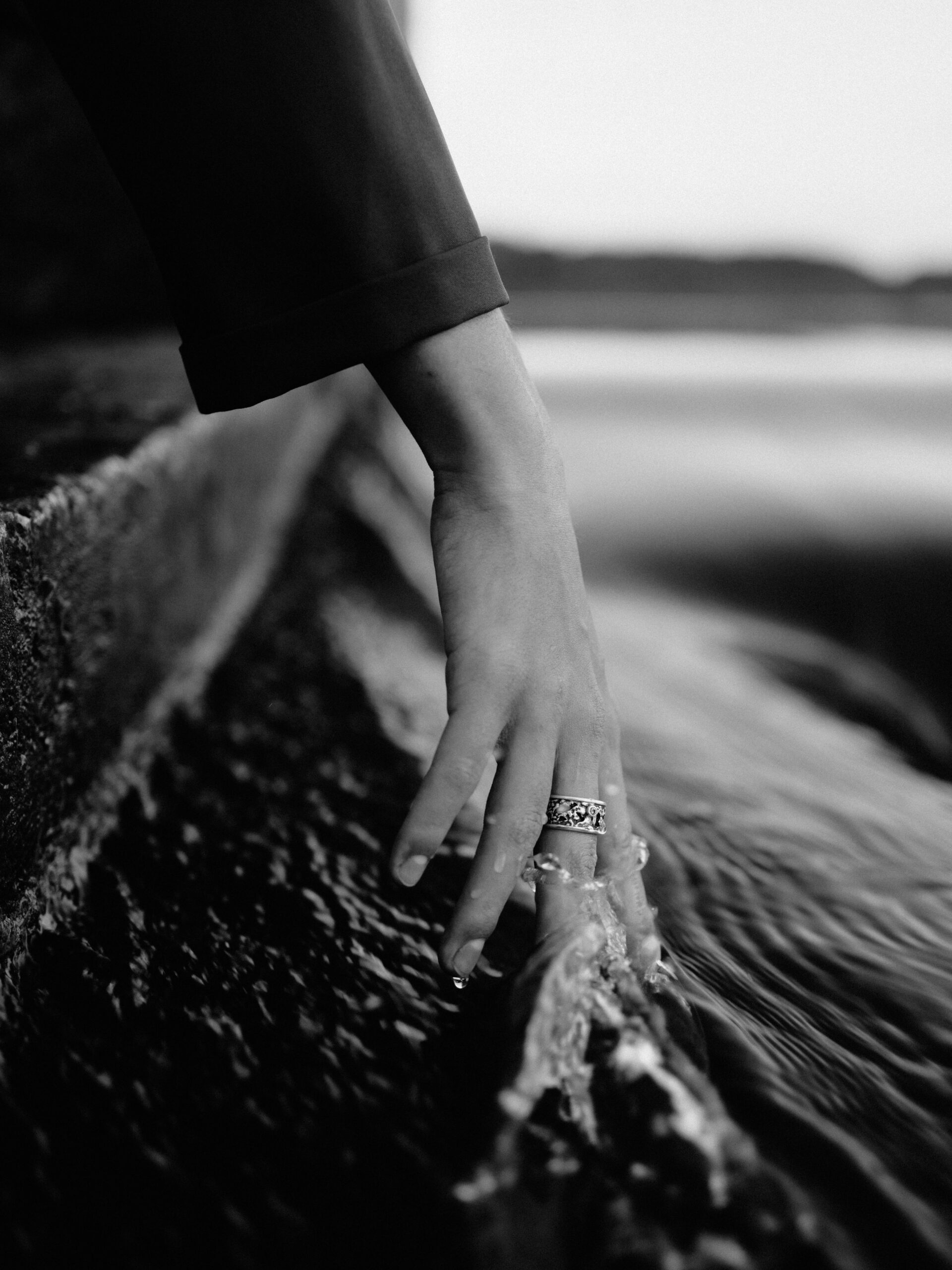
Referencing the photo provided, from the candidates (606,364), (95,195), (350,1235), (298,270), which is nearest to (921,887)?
(350,1235)

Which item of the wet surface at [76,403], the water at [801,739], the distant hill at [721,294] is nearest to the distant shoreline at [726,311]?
the distant hill at [721,294]

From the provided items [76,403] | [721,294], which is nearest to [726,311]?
[721,294]

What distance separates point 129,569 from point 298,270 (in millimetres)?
475

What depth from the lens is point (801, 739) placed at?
1328mm

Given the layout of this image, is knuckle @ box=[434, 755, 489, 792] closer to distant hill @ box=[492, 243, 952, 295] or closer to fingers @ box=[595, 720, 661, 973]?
fingers @ box=[595, 720, 661, 973]

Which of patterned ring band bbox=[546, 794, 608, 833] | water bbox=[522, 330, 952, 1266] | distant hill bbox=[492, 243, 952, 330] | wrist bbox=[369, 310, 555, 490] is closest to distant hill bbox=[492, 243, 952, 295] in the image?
distant hill bbox=[492, 243, 952, 330]

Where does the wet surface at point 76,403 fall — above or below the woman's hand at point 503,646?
above

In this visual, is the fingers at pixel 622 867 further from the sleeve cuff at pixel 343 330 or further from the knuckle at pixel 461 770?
the sleeve cuff at pixel 343 330

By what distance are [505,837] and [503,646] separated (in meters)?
0.11

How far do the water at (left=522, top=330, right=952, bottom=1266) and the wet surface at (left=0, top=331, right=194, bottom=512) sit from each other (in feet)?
2.06

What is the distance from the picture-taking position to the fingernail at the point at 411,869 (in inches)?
21.9

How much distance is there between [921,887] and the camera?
871 mm

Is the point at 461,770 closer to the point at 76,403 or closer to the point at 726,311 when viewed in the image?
the point at 76,403

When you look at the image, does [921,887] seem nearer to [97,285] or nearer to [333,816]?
[333,816]
